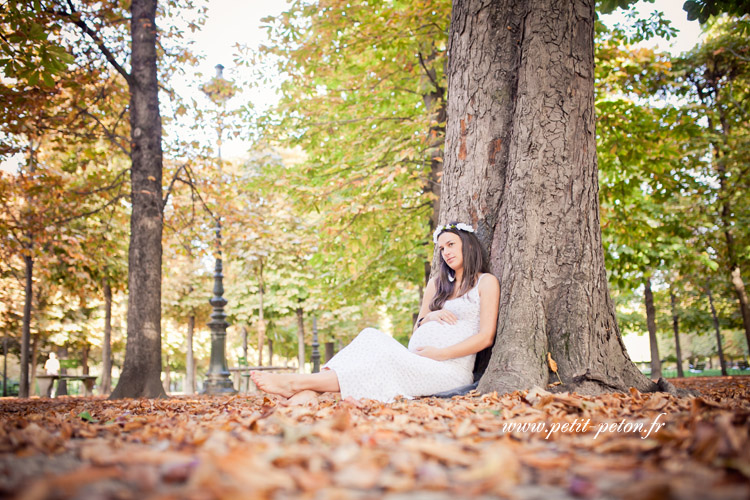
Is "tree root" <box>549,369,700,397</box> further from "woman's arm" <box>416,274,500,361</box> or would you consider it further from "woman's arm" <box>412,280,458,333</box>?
"woman's arm" <box>412,280,458,333</box>

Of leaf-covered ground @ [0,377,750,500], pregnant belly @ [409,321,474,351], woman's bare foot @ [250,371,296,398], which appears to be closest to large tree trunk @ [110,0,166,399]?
woman's bare foot @ [250,371,296,398]

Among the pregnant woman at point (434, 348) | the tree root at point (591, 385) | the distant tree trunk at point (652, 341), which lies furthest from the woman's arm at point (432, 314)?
the distant tree trunk at point (652, 341)

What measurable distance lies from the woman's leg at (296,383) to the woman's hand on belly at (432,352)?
2.65ft

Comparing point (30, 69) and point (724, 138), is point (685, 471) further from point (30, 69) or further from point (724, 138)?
point (724, 138)

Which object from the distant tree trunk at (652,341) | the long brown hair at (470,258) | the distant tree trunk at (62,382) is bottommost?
the distant tree trunk at (62,382)

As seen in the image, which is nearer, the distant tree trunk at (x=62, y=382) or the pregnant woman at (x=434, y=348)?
the pregnant woman at (x=434, y=348)

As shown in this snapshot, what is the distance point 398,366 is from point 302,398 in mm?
755

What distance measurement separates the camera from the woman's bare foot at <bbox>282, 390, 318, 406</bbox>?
3305 mm

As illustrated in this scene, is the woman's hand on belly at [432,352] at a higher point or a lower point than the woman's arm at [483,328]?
lower

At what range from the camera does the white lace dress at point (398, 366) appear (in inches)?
138

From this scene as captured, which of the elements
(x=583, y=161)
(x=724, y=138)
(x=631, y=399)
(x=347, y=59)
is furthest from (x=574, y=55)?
(x=724, y=138)

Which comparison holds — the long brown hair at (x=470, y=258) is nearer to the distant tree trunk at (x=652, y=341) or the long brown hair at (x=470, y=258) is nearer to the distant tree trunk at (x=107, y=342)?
the distant tree trunk at (x=652, y=341)

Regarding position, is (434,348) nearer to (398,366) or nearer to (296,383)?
(398,366)

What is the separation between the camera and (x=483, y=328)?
378cm
